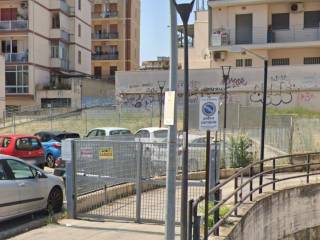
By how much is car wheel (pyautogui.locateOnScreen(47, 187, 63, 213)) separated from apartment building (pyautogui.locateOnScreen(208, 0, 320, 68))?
33045mm

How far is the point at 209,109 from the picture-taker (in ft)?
25.6

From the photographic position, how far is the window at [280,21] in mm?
45031

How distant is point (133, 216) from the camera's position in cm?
1159

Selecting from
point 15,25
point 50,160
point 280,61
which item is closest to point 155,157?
point 50,160

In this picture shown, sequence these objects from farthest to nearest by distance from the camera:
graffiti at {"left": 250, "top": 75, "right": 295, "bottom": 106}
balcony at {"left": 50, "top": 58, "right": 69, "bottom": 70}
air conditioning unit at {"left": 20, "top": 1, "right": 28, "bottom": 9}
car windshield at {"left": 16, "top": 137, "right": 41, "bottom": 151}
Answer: balcony at {"left": 50, "top": 58, "right": 69, "bottom": 70} → air conditioning unit at {"left": 20, "top": 1, "right": 28, "bottom": 9} → graffiti at {"left": 250, "top": 75, "right": 295, "bottom": 106} → car windshield at {"left": 16, "top": 137, "right": 41, "bottom": 151}

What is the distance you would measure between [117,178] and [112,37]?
70.1 m

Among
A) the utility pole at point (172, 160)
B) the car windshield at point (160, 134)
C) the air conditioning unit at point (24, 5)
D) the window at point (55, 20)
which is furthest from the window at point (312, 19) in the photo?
the utility pole at point (172, 160)

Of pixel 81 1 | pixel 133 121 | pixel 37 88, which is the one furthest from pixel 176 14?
pixel 81 1

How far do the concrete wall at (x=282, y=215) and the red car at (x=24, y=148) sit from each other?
9517 millimetres

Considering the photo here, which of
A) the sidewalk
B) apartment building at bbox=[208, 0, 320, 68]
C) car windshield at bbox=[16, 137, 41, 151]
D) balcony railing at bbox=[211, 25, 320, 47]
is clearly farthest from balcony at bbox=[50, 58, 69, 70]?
the sidewalk

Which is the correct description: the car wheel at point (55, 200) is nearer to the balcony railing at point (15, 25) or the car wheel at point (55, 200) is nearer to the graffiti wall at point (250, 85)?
the graffiti wall at point (250, 85)

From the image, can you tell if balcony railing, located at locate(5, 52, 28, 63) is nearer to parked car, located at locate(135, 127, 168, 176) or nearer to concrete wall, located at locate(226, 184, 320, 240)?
concrete wall, located at locate(226, 184, 320, 240)

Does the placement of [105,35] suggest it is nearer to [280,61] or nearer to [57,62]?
[57,62]

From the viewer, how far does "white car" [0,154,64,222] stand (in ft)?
35.9
